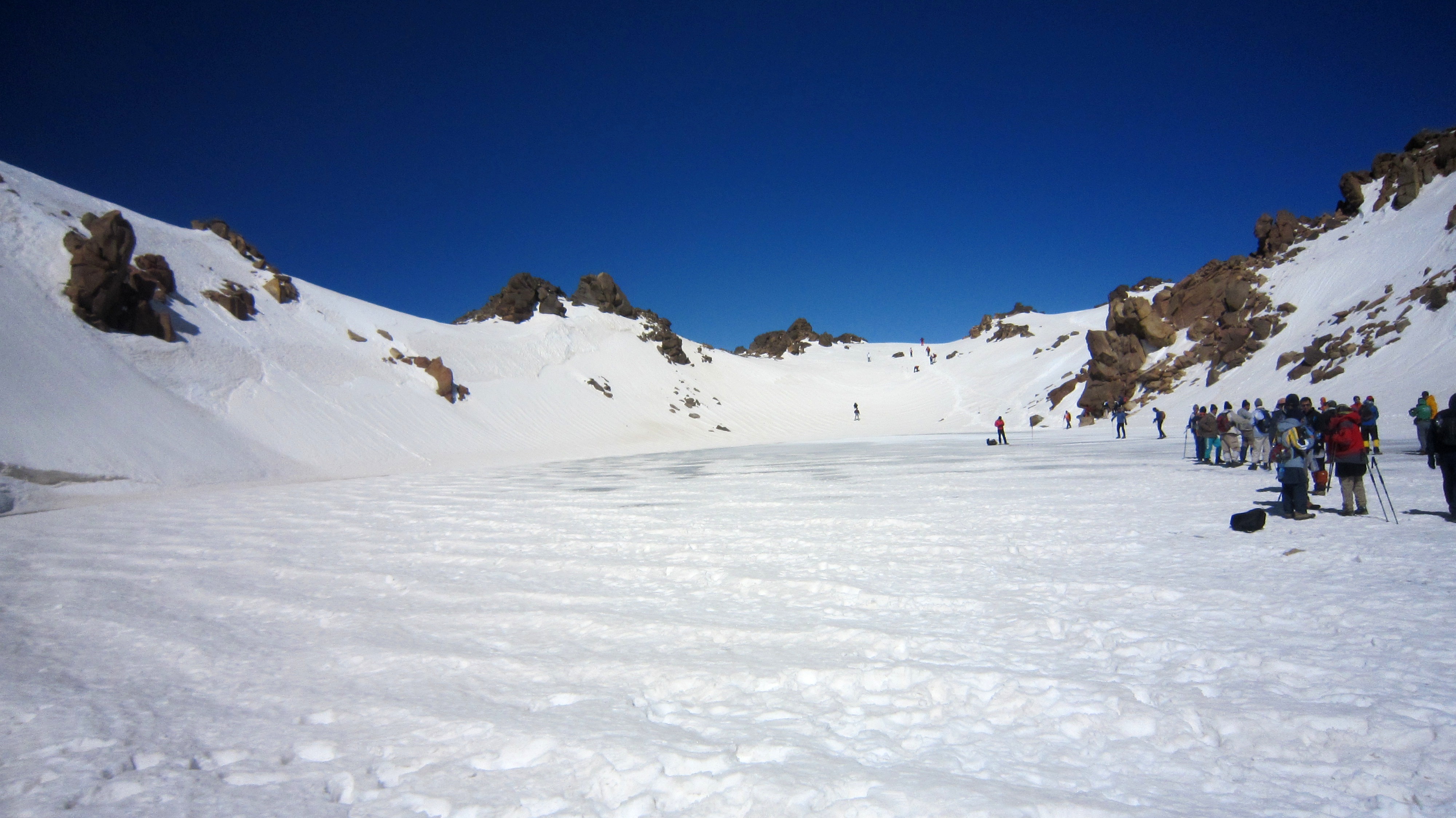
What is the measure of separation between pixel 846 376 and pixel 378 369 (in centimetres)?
3882

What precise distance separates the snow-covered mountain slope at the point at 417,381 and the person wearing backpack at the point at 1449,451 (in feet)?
66.7

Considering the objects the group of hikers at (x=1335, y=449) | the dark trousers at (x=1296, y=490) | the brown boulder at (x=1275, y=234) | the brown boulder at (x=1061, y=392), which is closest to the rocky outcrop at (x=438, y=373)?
the group of hikers at (x=1335, y=449)

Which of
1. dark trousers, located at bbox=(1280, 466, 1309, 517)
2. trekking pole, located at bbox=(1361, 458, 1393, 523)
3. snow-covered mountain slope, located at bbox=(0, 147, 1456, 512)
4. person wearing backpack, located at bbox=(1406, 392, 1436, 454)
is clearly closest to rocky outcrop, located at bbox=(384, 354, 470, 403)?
snow-covered mountain slope, located at bbox=(0, 147, 1456, 512)

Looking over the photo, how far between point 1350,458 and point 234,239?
3702cm

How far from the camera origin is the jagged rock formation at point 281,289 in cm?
2842

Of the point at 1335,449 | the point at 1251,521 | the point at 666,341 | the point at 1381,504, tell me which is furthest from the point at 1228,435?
the point at 666,341

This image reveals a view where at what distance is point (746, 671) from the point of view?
13.2 ft

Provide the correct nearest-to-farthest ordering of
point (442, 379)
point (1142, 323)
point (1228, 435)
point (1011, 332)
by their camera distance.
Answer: point (1228, 435) < point (442, 379) < point (1142, 323) < point (1011, 332)

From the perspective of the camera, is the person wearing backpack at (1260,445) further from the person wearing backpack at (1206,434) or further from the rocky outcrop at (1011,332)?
the rocky outcrop at (1011,332)

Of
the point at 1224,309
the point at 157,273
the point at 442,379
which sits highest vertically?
the point at 1224,309

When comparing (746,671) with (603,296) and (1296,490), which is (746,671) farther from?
(603,296)

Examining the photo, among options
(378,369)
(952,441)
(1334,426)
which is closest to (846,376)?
(952,441)

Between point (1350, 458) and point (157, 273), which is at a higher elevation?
point (157, 273)

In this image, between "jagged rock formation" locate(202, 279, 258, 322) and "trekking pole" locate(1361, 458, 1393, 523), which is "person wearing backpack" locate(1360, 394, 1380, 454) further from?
"jagged rock formation" locate(202, 279, 258, 322)
